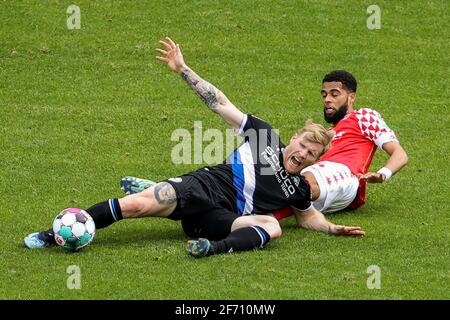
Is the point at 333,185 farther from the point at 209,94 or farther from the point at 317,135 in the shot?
the point at 209,94

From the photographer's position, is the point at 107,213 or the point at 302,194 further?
the point at 302,194

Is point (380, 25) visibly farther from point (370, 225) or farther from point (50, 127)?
point (370, 225)

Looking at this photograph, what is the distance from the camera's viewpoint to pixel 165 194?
11.9 m

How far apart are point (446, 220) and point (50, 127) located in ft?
21.5

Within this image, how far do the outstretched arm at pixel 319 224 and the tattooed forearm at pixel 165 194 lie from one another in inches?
61.6

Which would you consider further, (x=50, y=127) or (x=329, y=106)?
(x=50, y=127)

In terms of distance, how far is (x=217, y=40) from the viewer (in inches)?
820

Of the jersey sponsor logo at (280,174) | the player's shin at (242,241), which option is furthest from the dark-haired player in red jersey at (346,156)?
the player's shin at (242,241)

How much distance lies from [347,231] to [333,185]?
1.08 m

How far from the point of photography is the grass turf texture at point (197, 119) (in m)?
10.8

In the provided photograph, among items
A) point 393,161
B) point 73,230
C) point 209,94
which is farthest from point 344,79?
point 73,230

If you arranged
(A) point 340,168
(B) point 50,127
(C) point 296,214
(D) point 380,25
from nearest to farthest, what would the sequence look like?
(C) point 296,214
(A) point 340,168
(B) point 50,127
(D) point 380,25

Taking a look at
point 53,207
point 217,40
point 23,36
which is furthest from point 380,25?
point 53,207

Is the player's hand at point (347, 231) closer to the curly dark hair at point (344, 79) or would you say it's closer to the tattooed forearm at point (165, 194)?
the tattooed forearm at point (165, 194)
